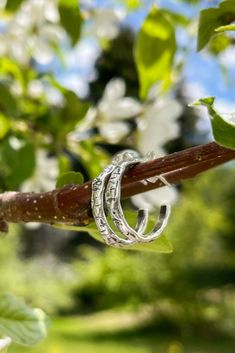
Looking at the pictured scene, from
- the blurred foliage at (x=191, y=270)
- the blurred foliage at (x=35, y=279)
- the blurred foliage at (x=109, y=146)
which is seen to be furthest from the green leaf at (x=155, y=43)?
the blurred foliage at (x=191, y=270)

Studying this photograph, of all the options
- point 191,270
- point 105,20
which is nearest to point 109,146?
point 191,270

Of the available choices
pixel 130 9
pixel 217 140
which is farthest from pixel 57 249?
pixel 217 140

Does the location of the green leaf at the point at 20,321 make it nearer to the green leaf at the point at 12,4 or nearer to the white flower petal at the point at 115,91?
the green leaf at the point at 12,4

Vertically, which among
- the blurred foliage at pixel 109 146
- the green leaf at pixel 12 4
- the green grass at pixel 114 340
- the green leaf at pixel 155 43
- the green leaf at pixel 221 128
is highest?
the green leaf at pixel 221 128

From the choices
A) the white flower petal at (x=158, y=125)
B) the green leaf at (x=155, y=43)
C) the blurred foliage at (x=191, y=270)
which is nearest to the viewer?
the green leaf at (x=155, y=43)

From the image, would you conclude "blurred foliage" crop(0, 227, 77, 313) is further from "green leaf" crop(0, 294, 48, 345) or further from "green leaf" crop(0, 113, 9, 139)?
"green leaf" crop(0, 294, 48, 345)

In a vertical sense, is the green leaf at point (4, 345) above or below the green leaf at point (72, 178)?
below

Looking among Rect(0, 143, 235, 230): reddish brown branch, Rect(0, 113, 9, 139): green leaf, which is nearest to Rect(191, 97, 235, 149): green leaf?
Rect(0, 143, 235, 230): reddish brown branch
